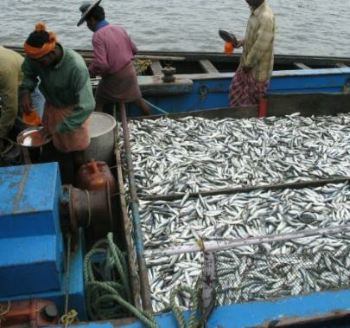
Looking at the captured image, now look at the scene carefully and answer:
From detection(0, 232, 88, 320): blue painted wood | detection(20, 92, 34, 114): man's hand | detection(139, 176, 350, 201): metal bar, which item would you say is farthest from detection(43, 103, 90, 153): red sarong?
detection(0, 232, 88, 320): blue painted wood

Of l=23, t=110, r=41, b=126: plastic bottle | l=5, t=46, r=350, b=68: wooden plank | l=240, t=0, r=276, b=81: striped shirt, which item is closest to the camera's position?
l=23, t=110, r=41, b=126: plastic bottle

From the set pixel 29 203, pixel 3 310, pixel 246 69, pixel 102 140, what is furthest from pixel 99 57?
pixel 3 310

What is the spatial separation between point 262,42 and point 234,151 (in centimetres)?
188

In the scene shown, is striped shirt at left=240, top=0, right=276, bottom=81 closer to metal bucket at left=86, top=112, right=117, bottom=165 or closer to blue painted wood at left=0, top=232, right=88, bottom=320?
metal bucket at left=86, top=112, right=117, bottom=165

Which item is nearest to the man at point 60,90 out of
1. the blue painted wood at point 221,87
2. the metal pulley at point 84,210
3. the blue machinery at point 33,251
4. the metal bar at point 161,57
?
the metal pulley at point 84,210

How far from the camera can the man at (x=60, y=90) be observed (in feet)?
14.4

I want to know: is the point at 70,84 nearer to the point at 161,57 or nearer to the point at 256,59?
the point at 256,59

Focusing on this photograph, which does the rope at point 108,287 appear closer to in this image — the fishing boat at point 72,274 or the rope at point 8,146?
the fishing boat at point 72,274

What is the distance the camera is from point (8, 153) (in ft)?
18.3

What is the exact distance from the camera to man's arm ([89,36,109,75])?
627 centimetres

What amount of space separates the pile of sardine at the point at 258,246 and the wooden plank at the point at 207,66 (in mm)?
3877

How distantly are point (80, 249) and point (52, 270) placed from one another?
2.34 feet

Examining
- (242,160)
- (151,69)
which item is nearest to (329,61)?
(151,69)

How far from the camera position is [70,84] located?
4770 mm
